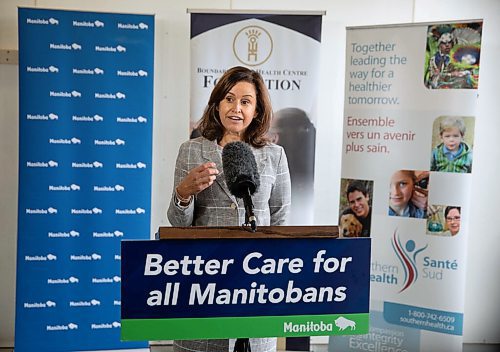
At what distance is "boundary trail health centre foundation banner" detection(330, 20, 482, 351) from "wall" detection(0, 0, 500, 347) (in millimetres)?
582

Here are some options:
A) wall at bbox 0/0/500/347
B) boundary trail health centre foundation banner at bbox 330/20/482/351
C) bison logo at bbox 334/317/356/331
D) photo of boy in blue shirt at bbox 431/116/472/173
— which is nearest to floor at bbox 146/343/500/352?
wall at bbox 0/0/500/347

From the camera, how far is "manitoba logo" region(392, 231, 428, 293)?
12.8 feet

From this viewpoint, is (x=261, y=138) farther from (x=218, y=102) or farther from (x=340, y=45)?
(x=340, y=45)

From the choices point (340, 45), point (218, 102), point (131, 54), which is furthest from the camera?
point (340, 45)

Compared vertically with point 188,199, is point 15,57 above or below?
above

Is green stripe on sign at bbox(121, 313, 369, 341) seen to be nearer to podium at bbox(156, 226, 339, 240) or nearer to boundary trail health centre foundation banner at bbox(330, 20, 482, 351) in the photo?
podium at bbox(156, 226, 339, 240)

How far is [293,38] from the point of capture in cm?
407

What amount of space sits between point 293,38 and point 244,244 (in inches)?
116

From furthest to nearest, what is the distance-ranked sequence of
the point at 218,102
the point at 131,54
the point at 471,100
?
the point at 131,54 → the point at 471,100 → the point at 218,102

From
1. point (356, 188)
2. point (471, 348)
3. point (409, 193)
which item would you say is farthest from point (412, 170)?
point (471, 348)

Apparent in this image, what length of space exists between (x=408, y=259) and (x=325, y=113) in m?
1.30

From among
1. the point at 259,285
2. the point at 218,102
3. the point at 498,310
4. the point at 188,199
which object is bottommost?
the point at 498,310

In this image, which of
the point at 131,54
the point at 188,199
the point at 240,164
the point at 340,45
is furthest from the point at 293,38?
the point at 240,164

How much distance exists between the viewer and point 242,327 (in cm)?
133
